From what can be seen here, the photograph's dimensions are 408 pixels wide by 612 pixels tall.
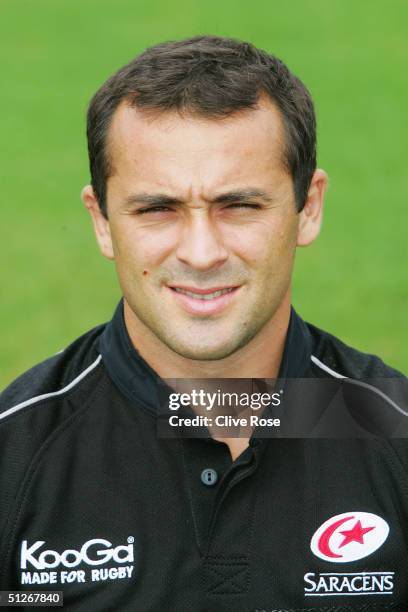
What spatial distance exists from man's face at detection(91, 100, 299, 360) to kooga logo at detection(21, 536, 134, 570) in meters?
0.54

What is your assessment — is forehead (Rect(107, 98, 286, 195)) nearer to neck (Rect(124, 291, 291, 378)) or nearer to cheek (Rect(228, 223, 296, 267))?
cheek (Rect(228, 223, 296, 267))

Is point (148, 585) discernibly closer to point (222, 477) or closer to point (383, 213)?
point (222, 477)

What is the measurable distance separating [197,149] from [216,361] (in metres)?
0.62

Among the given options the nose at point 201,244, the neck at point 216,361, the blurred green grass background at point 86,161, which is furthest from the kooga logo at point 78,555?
the blurred green grass background at point 86,161

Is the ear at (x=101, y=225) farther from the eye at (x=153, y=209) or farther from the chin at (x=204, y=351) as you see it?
the chin at (x=204, y=351)

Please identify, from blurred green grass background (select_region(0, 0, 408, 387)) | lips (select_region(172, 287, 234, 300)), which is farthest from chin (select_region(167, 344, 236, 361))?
blurred green grass background (select_region(0, 0, 408, 387))

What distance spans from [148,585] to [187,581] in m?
0.10

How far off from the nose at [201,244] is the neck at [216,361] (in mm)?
324

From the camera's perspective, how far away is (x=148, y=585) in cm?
323

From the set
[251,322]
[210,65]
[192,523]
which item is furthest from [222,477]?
[210,65]

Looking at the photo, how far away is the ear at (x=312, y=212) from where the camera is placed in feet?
11.7

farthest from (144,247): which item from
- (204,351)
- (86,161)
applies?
(86,161)

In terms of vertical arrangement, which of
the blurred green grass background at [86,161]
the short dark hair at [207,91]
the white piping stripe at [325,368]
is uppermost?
the blurred green grass background at [86,161]

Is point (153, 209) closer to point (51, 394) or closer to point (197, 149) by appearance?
point (197, 149)
